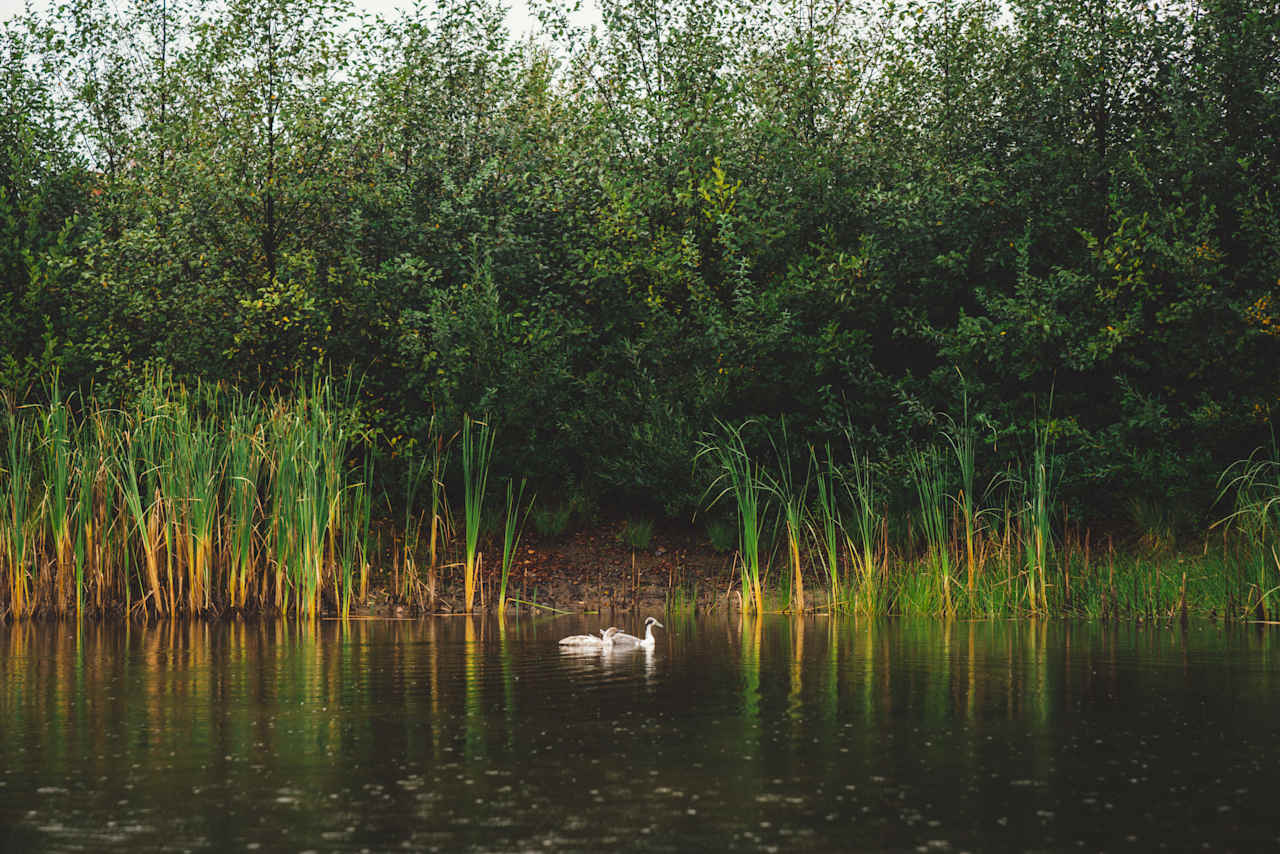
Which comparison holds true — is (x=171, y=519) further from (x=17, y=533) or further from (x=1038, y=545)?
(x=1038, y=545)

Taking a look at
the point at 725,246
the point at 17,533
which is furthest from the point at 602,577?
the point at 17,533

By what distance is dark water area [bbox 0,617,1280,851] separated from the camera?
20.7ft

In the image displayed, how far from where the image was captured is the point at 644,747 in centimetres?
837

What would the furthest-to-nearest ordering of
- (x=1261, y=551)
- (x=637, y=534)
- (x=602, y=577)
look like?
1. (x=637, y=534)
2. (x=602, y=577)
3. (x=1261, y=551)

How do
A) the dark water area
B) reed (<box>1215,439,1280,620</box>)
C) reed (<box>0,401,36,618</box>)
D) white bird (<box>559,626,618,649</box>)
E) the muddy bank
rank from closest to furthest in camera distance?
the dark water area → white bird (<box>559,626,618,649</box>) → reed (<box>1215,439,1280,620</box>) → reed (<box>0,401,36,618</box>) → the muddy bank

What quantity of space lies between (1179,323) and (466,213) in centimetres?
→ 1103

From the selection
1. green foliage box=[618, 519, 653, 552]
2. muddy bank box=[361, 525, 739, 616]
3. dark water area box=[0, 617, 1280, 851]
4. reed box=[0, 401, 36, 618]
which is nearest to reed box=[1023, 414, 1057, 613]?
dark water area box=[0, 617, 1280, 851]

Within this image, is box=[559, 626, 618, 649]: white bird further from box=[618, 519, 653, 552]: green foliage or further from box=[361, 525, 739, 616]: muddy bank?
box=[618, 519, 653, 552]: green foliage

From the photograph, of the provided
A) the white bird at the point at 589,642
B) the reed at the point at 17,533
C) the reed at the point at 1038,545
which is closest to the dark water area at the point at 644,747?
the white bird at the point at 589,642

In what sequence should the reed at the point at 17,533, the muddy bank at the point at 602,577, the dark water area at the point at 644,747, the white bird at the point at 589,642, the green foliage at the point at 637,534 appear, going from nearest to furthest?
1. the dark water area at the point at 644,747
2. the white bird at the point at 589,642
3. the reed at the point at 17,533
4. the muddy bank at the point at 602,577
5. the green foliage at the point at 637,534

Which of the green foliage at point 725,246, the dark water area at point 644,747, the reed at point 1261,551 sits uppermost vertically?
the green foliage at point 725,246

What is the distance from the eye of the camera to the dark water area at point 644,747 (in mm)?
6309

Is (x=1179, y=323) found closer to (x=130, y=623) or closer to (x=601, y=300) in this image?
(x=601, y=300)

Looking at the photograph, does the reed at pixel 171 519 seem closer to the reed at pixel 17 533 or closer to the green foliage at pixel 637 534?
the reed at pixel 17 533
